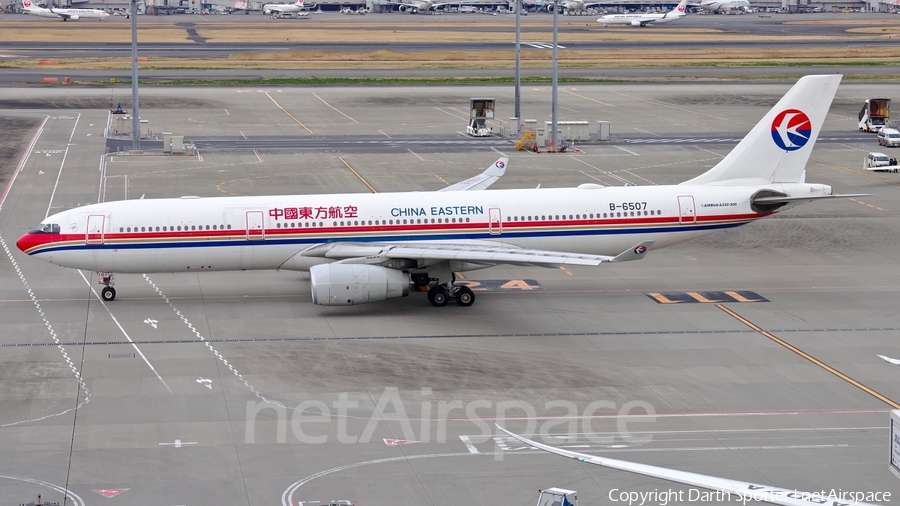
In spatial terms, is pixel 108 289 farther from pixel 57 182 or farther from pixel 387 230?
pixel 57 182

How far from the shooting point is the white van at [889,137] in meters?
85.1

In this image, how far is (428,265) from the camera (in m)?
42.9

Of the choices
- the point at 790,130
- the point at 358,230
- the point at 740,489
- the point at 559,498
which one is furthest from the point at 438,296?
the point at 740,489

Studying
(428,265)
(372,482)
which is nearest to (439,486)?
(372,482)

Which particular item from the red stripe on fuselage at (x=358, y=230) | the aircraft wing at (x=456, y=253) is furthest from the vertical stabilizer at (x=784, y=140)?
the aircraft wing at (x=456, y=253)

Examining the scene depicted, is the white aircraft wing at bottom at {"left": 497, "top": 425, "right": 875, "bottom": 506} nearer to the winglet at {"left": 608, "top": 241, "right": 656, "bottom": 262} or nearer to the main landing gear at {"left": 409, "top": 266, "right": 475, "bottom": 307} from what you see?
the winglet at {"left": 608, "top": 241, "right": 656, "bottom": 262}

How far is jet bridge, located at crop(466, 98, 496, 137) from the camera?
91500 millimetres

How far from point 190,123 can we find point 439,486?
7573cm

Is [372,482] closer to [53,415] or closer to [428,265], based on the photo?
[53,415]

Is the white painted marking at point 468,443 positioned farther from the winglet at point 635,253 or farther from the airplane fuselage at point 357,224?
the airplane fuselage at point 357,224

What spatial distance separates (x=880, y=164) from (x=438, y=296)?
145 feet

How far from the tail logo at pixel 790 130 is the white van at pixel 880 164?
100ft

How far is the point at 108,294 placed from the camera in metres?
43.9

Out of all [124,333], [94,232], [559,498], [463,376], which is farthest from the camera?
[94,232]
